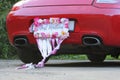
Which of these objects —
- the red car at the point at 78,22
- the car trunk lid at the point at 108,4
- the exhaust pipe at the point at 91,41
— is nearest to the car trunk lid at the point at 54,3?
the red car at the point at 78,22

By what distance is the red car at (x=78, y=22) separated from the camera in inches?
258

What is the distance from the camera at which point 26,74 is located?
5.89 m

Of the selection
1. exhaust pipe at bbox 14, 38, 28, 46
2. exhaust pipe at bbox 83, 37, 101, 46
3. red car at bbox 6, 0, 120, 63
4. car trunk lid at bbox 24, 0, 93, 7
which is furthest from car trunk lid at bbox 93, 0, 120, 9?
exhaust pipe at bbox 14, 38, 28, 46

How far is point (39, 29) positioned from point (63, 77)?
61.0 inches

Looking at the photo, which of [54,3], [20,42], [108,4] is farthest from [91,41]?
[20,42]

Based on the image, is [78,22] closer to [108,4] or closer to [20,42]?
[108,4]

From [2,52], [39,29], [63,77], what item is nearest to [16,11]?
[39,29]

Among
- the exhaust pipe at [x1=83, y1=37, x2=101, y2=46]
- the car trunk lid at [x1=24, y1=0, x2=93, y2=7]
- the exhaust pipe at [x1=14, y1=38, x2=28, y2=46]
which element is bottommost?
the exhaust pipe at [x1=14, y1=38, x2=28, y2=46]

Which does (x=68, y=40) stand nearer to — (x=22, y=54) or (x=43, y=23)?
(x=43, y=23)

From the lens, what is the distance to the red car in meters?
6.55

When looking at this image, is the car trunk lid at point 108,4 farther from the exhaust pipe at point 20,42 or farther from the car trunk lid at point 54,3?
the exhaust pipe at point 20,42

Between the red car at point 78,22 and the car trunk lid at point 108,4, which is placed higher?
the car trunk lid at point 108,4

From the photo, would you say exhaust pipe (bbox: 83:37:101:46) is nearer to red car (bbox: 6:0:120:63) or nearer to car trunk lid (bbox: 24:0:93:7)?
red car (bbox: 6:0:120:63)

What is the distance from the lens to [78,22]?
6660mm
